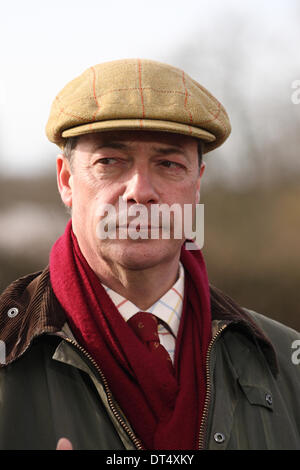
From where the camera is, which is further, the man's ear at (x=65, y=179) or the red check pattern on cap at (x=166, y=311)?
the man's ear at (x=65, y=179)

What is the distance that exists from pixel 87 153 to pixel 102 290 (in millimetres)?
444

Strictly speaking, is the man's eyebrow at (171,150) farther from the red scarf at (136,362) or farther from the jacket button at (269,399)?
the jacket button at (269,399)

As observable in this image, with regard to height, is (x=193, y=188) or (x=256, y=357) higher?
(x=193, y=188)

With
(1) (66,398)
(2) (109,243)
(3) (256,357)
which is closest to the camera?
(1) (66,398)

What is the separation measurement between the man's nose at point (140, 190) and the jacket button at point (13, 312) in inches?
19.1

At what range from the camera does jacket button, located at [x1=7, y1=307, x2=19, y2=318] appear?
1.79 metres

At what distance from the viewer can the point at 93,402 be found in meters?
1.65

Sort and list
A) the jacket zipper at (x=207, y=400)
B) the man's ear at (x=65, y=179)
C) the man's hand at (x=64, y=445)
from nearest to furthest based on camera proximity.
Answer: the man's hand at (x=64, y=445) → the jacket zipper at (x=207, y=400) → the man's ear at (x=65, y=179)

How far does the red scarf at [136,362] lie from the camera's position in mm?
1672

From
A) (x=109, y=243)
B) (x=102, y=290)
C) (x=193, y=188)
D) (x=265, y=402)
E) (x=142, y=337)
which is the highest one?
(x=193, y=188)

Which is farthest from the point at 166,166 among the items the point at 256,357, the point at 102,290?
the point at 256,357

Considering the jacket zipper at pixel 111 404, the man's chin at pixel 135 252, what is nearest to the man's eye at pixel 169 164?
the man's chin at pixel 135 252

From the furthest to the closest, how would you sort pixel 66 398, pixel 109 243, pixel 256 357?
pixel 256 357
pixel 109 243
pixel 66 398
